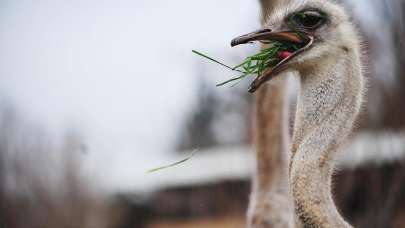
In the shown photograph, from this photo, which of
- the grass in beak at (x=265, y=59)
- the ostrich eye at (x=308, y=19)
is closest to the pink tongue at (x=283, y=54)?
the grass in beak at (x=265, y=59)

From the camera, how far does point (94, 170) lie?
11.4m

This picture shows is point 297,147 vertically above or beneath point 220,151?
above

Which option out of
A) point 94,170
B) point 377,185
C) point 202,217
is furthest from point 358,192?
point 202,217

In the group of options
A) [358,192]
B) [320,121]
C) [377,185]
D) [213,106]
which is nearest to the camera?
[320,121]

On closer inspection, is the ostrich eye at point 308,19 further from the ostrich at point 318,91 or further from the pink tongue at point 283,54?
the pink tongue at point 283,54

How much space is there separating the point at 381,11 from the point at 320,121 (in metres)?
5.16

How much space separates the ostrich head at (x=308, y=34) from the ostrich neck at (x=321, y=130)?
0.17 feet

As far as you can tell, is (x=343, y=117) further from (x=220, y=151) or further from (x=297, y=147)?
(x=220, y=151)

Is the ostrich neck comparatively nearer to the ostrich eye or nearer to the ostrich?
the ostrich

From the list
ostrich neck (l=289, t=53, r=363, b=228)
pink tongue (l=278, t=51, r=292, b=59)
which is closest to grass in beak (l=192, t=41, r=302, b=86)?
pink tongue (l=278, t=51, r=292, b=59)

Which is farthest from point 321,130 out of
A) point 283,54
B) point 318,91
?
point 283,54

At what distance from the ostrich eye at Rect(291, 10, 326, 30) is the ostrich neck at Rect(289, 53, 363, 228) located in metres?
0.20

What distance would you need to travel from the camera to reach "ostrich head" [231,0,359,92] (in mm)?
3025

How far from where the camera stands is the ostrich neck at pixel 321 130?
275 centimetres
